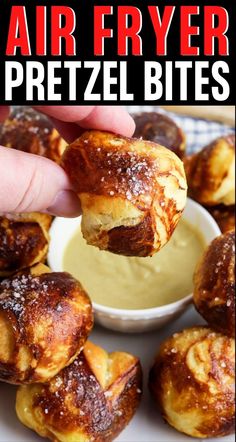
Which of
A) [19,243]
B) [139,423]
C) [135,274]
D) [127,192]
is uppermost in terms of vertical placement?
[127,192]

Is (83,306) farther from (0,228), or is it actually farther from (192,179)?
(192,179)

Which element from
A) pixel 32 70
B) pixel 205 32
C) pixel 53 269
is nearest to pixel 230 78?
pixel 205 32

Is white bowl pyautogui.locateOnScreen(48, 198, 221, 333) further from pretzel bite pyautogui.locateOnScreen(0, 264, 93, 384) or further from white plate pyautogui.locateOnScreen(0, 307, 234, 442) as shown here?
pretzel bite pyautogui.locateOnScreen(0, 264, 93, 384)

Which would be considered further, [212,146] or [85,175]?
[212,146]

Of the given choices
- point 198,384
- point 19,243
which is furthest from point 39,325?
point 198,384

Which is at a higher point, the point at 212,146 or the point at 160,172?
the point at 160,172

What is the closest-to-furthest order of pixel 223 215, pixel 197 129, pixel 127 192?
pixel 127 192, pixel 223 215, pixel 197 129

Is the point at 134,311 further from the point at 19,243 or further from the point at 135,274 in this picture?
the point at 19,243
